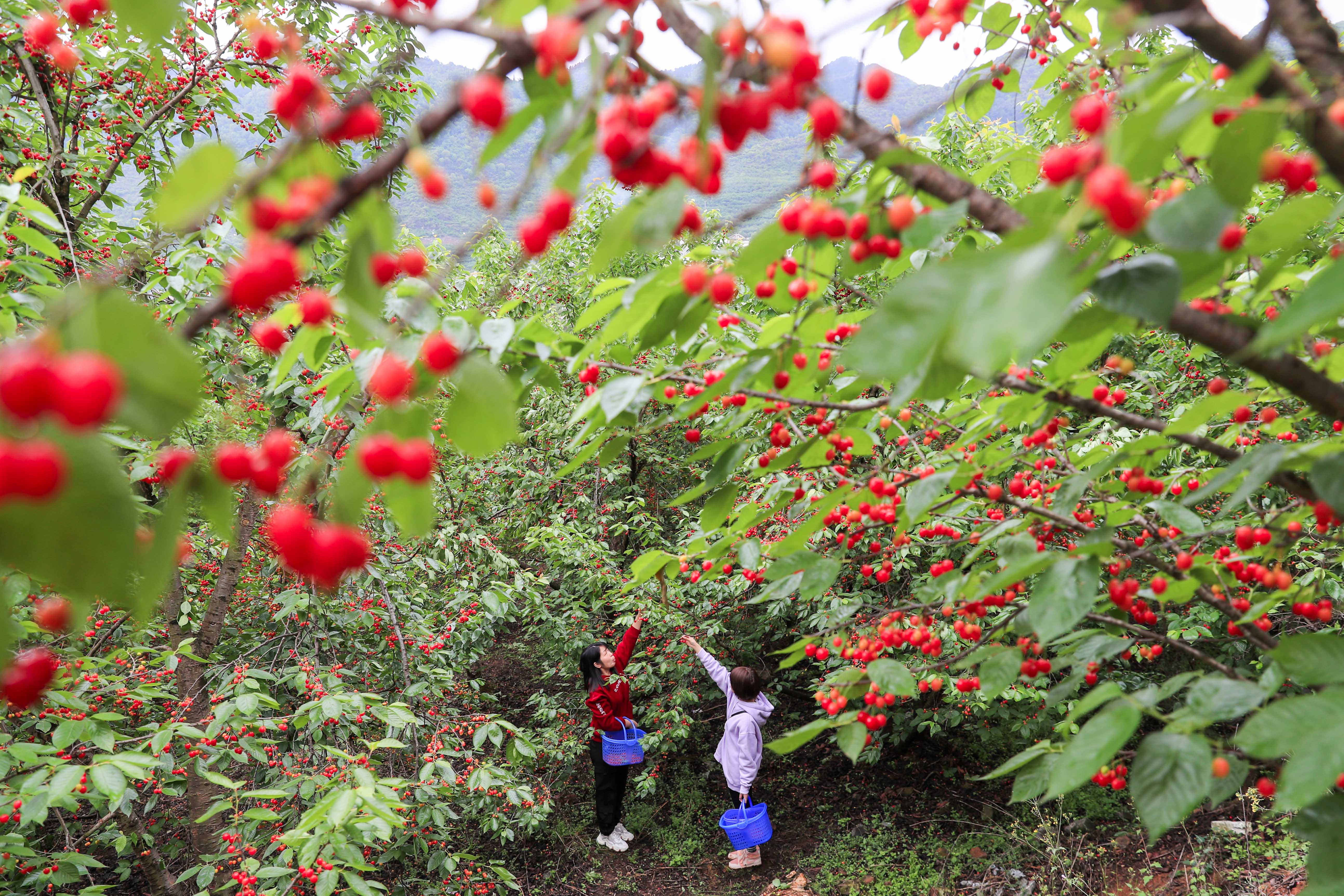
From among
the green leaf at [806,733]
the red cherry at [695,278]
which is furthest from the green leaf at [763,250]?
the green leaf at [806,733]

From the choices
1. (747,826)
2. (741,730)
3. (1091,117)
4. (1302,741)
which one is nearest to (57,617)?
(1091,117)

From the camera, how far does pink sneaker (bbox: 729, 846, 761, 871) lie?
5.18 metres

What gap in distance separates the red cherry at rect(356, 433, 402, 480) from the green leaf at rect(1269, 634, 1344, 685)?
1205 mm

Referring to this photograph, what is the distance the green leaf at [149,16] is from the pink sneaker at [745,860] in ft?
18.5

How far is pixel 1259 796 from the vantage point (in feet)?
14.4

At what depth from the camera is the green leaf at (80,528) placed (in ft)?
1.51

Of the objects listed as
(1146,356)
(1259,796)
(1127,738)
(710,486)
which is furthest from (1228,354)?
(1146,356)

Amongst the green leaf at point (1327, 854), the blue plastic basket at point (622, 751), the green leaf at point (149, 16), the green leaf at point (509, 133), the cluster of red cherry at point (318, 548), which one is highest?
Answer: the green leaf at point (149, 16)

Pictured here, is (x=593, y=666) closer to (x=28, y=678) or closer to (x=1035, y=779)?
(x=1035, y=779)

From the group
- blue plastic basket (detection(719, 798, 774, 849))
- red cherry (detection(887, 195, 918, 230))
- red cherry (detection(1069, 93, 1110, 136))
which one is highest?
red cherry (detection(887, 195, 918, 230))

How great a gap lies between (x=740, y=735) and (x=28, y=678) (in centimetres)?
496

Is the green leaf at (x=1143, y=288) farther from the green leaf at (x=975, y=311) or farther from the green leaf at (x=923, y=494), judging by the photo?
the green leaf at (x=923, y=494)

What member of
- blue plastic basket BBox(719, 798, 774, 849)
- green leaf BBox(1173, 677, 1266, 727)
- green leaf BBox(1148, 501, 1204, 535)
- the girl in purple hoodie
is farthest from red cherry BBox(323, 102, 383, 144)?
blue plastic basket BBox(719, 798, 774, 849)

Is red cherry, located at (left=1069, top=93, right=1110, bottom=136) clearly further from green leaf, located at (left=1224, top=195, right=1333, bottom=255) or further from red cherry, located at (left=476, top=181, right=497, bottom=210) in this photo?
red cherry, located at (left=476, top=181, right=497, bottom=210)
